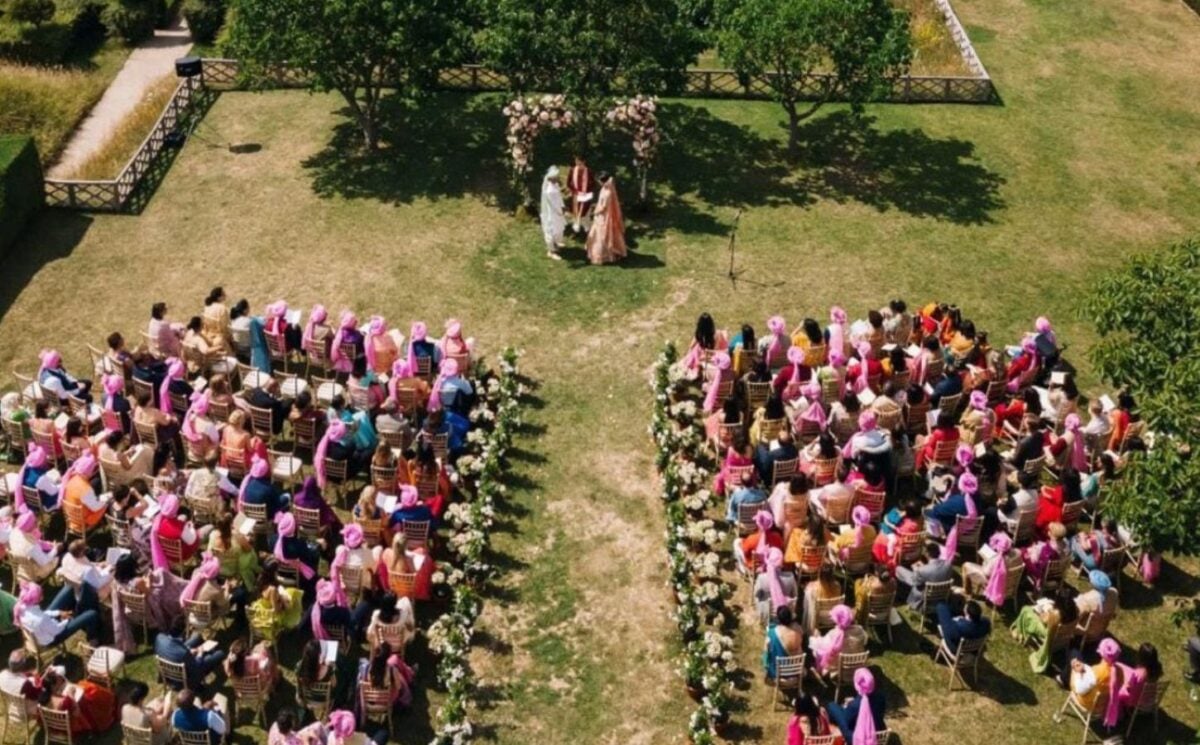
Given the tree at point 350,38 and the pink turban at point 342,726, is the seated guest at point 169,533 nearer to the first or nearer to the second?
the pink turban at point 342,726

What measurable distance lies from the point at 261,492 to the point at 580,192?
38.7 feet

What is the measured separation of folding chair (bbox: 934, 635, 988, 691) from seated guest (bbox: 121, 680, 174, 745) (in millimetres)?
10936

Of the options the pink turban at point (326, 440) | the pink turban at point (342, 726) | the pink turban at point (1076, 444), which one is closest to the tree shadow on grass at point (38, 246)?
the pink turban at point (326, 440)

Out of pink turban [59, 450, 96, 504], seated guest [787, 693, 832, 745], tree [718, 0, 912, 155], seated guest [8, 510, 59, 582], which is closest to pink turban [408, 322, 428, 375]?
pink turban [59, 450, 96, 504]

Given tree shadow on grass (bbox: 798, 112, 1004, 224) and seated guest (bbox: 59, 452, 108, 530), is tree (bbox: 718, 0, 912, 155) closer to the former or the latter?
tree shadow on grass (bbox: 798, 112, 1004, 224)

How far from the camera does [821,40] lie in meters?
29.9

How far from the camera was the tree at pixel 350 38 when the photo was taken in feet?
96.2

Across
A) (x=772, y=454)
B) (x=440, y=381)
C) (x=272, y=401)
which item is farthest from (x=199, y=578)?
(x=772, y=454)

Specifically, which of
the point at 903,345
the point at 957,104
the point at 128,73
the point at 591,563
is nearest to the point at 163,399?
the point at 591,563

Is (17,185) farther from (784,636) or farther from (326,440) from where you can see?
(784,636)

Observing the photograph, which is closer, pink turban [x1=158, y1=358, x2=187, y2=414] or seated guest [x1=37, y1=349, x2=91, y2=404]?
pink turban [x1=158, y1=358, x2=187, y2=414]

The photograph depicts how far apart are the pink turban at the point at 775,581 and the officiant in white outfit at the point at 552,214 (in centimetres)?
1161

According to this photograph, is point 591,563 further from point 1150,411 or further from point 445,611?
point 1150,411

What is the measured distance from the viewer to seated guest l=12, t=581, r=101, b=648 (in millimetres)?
17844
